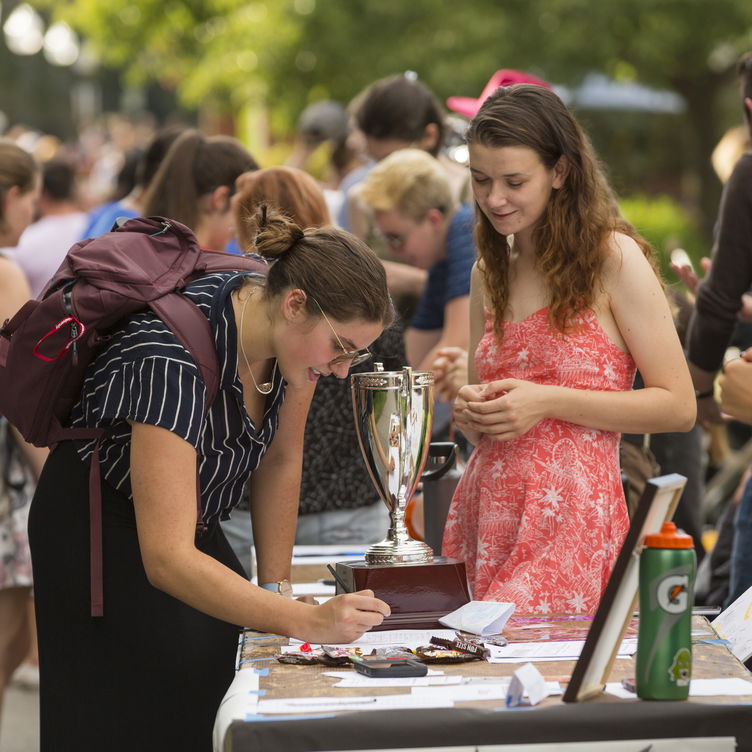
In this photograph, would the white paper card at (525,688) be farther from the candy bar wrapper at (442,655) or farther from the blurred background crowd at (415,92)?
the blurred background crowd at (415,92)

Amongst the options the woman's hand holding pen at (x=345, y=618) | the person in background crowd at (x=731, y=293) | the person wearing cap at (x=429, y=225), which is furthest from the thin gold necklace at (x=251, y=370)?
the person wearing cap at (x=429, y=225)

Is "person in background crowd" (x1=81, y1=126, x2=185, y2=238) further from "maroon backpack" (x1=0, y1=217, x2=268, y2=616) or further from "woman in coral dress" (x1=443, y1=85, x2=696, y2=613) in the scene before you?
"woman in coral dress" (x1=443, y1=85, x2=696, y2=613)

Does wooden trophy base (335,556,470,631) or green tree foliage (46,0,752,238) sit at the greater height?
green tree foliage (46,0,752,238)

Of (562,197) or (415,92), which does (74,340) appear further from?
(415,92)

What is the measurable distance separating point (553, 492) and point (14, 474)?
211cm

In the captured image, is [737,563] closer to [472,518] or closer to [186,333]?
[472,518]

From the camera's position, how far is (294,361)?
7.38 feet

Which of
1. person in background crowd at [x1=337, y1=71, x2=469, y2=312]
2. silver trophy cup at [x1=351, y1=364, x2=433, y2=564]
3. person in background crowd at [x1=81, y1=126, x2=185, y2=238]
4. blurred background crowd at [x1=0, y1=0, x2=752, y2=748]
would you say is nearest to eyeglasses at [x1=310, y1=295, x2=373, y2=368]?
silver trophy cup at [x1=351, y1=364, x2=433, y2=564]

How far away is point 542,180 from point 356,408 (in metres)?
0.57

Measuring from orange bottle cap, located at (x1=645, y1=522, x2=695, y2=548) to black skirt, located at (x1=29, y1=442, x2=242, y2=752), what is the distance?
3.02 feet

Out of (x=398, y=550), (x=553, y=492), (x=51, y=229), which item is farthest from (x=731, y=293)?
(x=51, y=229)

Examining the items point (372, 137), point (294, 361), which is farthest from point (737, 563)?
point (372, 137)

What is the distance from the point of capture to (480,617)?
7.16 feet

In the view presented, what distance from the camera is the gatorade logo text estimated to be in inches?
69.2
